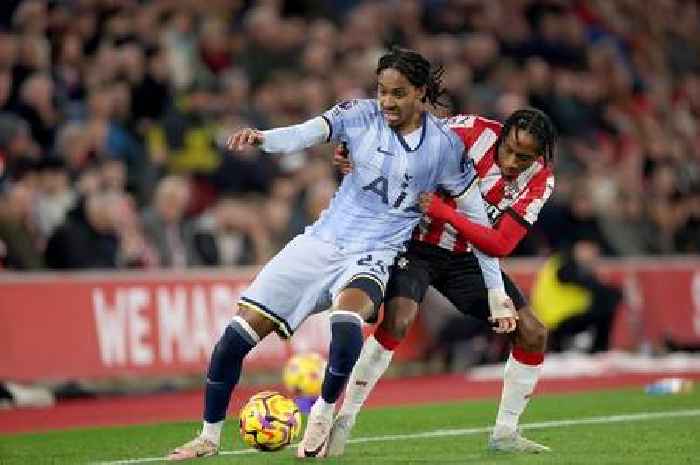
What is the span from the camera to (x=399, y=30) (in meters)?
21.1

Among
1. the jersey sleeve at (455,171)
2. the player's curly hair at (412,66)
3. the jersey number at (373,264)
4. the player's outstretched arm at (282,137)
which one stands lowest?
the jersey number at (373,264)

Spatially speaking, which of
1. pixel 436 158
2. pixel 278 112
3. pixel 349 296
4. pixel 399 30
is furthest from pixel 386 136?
pixel 399 30

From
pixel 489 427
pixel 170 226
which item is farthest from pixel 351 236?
pixel 170 226

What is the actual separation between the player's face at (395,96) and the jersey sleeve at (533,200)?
95 centimetres

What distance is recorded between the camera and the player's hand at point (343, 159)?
9.48 meters

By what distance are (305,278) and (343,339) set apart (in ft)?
1.50

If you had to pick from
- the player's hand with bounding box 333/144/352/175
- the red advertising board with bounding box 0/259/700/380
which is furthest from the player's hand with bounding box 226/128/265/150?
the red advertising board with bounding box 0/259/700/380

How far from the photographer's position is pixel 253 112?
59.2 ft

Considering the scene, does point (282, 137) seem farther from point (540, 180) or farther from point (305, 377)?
point (305, 377)

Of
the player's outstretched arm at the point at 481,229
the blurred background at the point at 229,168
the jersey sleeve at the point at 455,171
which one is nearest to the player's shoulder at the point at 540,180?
the player's outstretched arm at the point at 481,229

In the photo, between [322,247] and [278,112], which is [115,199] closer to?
[278,112]

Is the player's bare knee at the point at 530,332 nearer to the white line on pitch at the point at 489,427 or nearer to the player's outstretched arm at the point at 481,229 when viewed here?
the player's outstretched arm at the point at 481,229

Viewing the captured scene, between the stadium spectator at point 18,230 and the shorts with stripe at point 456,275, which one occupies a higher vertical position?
the shorts with stripe at point 456,275

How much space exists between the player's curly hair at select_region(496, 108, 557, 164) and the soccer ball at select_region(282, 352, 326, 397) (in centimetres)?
355
